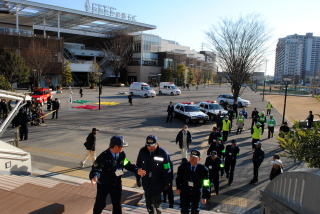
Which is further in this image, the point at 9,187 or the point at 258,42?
the point at 258,42

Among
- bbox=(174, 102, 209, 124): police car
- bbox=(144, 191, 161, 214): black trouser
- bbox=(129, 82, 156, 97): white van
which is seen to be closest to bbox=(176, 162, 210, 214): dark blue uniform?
bbox=(144, 191, 161, 214): black trouser

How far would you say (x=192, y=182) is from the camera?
16.5ft

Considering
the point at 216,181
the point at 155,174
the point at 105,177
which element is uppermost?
the point at 105,177

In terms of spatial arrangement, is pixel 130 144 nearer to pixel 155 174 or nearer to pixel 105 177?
pixel 155 174

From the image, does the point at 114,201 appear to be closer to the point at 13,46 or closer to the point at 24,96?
the point at 24,96

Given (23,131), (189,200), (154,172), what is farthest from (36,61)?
(189,200)

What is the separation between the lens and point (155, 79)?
74562 mm

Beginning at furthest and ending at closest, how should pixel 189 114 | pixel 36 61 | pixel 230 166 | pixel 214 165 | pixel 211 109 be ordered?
pixel 36 61 → pixel 211 109 → pixel 189 114 → pixel 230 166 → pixel 214 165

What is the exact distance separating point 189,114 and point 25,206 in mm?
16879

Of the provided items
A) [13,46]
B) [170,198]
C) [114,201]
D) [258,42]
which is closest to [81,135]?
[170,198]

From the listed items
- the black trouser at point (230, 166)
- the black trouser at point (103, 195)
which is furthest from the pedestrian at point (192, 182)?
the black trouser at point (230, 166)

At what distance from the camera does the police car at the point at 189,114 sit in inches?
798

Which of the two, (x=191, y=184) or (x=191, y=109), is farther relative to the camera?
(x=191, y=109)

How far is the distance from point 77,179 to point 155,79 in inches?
2625
